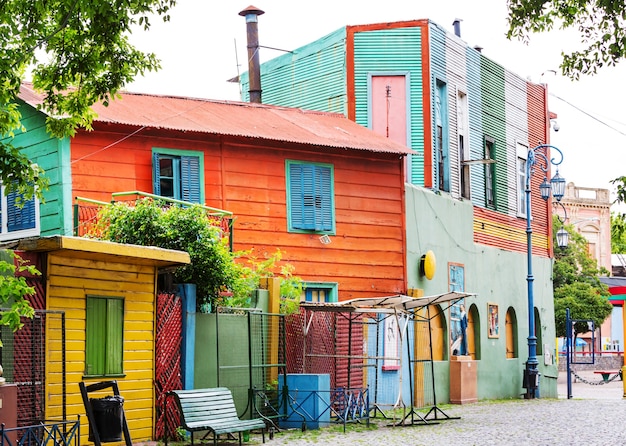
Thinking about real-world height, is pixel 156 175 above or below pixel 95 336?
above

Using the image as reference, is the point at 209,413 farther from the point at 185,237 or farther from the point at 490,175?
the point at 490,175

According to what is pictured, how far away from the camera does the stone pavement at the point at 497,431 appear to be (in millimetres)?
16047

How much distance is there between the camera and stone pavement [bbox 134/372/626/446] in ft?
52.6

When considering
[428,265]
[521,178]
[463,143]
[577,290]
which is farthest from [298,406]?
[577,290]

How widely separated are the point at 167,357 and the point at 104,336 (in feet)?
4.91

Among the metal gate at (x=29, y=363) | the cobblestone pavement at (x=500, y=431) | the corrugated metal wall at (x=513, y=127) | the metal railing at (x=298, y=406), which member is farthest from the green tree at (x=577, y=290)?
the metal gate at (x=29, y=363)

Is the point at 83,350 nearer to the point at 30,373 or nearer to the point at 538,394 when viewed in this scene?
the point at 30,373

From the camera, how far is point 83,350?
1495cm

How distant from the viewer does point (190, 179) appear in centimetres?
2161

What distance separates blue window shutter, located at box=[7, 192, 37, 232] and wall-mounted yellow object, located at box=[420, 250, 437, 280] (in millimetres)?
9413

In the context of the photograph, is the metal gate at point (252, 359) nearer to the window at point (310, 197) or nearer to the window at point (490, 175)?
the window at point (310, 197)

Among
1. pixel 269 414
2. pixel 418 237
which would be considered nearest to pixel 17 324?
pixel 269 414

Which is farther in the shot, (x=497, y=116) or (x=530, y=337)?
(x=497, y=116)

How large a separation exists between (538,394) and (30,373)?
18.9 meters
